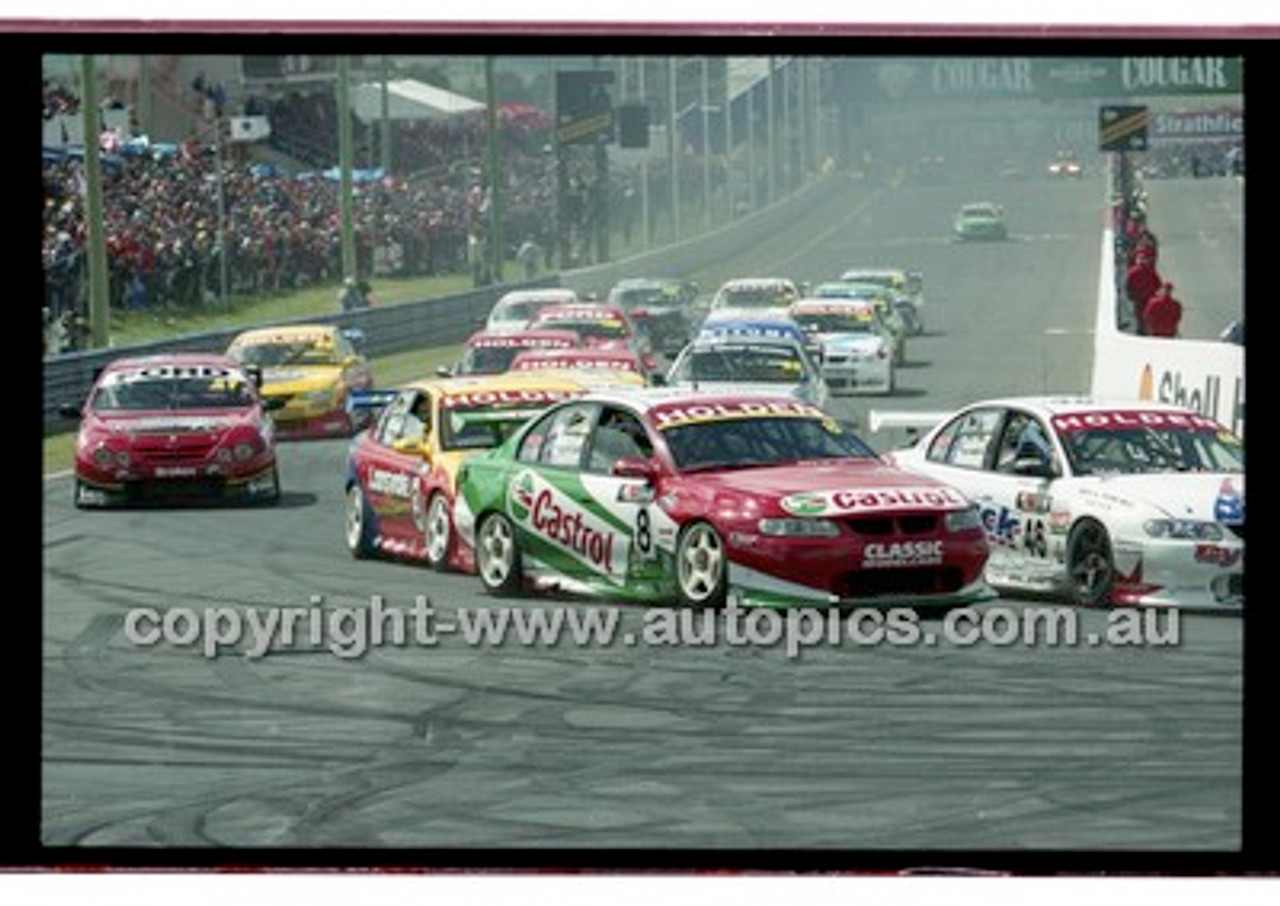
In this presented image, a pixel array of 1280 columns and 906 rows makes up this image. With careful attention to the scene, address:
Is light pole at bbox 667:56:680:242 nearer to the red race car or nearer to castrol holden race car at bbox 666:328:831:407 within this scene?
the red race car

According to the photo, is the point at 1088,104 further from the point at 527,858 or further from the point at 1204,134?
the point at 527,858

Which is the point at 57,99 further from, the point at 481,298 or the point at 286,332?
the point at 481,298

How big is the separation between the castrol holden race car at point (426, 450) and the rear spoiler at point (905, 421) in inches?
52.5

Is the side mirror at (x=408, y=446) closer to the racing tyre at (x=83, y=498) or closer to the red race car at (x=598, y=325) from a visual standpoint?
Result: the red race car at (x=598, y=325)

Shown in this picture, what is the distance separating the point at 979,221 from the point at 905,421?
5.50 feet

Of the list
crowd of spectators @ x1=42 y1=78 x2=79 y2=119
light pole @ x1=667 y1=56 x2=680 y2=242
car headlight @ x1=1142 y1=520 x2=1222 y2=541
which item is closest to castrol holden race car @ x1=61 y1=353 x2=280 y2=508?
crowd of spectators @ x1=42 y1=78 x2=79 y2=119

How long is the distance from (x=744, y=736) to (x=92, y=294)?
90.1 inches

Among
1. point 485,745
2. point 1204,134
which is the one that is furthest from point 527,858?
point 1204,134

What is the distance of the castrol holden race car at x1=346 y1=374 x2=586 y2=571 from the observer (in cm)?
1196

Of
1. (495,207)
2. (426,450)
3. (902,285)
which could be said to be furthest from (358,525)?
(902,285)

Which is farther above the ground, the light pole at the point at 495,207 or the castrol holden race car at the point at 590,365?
the light pole at the point at 495,207

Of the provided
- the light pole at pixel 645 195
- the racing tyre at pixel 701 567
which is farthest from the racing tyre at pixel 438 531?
the light pole at pixel 645 195

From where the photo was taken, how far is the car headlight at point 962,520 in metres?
12.9

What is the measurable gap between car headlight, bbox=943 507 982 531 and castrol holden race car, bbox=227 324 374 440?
212 cm
